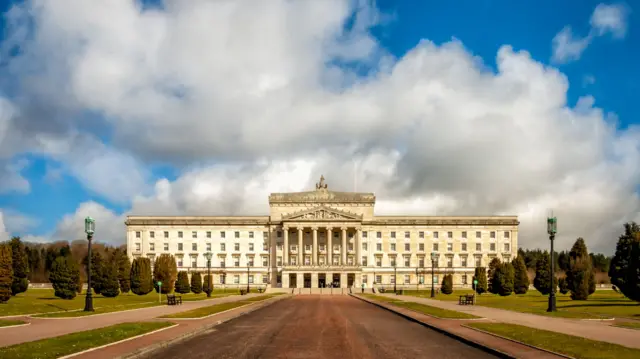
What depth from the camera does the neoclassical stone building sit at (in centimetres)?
15300

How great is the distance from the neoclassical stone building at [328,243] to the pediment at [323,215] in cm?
25

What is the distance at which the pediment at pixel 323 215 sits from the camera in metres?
152

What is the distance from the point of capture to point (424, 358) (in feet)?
69.1

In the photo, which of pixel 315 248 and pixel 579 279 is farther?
pixel 315 248

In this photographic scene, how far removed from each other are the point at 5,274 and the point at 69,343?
123 ft

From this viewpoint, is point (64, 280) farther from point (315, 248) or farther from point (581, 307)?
point (315, 248)

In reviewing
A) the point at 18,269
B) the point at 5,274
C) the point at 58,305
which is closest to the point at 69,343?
the point at 58,305

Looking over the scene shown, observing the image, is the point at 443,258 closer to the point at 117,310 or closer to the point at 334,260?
the point at 334,260

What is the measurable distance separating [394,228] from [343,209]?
15.5 m

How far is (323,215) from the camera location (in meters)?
153

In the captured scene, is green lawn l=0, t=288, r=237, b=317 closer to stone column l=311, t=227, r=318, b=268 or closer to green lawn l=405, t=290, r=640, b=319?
green lawn l=405, t=290, r=640, b=319

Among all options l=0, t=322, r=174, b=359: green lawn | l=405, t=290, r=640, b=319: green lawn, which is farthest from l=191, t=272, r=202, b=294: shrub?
l=0, t=322, r=174, b=359: green lawn

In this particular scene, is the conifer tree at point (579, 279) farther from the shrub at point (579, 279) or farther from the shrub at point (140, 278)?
the shrub at point (140, 278)

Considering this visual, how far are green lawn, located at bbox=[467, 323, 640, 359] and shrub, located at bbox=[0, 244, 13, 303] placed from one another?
4470 centimetres
